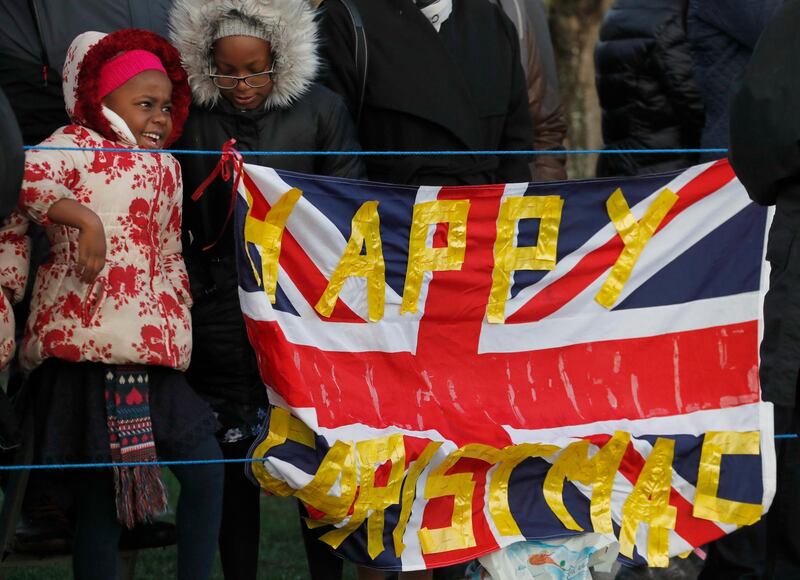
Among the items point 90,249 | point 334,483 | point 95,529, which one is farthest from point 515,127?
point 95,529

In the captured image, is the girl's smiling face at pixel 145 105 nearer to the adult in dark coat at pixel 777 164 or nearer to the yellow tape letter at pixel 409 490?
the yellow tape letter at pixel 409 490

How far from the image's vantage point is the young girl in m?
4.18

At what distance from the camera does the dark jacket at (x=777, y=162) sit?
3641 mm

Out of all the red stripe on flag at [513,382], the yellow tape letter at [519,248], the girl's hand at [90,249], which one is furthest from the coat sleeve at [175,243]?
the yellow tape letter at [519,248]

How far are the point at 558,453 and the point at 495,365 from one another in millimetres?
333

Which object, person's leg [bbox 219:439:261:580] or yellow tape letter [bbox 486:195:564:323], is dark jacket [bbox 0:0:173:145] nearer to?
person's leg [bbox 219:439:261:580]

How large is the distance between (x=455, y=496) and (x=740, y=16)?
2.16 metres

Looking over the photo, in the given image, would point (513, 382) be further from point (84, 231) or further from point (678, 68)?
point (678, 68)

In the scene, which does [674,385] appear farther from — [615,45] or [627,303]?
[615,45]

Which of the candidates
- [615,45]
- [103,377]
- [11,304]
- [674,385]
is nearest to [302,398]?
[103,377]

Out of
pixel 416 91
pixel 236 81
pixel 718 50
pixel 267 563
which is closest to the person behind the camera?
pixel 236 81

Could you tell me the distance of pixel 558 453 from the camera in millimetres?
4637

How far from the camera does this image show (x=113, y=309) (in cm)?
420

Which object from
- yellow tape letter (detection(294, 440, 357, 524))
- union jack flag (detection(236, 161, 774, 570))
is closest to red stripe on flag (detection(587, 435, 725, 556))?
union jack flag (detection(236, 161, 774, 570))
